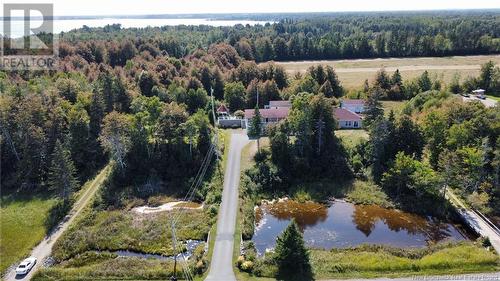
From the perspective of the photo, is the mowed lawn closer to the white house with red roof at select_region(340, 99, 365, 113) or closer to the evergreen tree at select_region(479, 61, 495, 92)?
the white house with red roof at select_region(340, 99, 365, 113)

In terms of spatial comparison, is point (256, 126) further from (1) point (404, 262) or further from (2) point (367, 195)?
(1) point (404, 262)

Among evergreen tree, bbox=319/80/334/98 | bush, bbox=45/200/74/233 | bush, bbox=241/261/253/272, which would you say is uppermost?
evergreen tree, bbox=319/80/334/98

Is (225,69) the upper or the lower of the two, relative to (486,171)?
upper

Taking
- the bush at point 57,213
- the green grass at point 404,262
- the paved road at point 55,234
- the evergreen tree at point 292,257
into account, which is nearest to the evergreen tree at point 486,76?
the green grass at point 404,262

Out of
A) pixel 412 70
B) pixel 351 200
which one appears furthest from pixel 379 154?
pixel 412 70

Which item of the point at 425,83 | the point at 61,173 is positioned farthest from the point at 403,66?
the point at 61,173

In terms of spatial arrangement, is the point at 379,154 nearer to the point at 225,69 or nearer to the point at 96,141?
the point at 96,141

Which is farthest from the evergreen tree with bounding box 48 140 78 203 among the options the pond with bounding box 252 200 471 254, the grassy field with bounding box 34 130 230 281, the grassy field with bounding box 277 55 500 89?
the grassy field with bounding box 277 55 500 89
